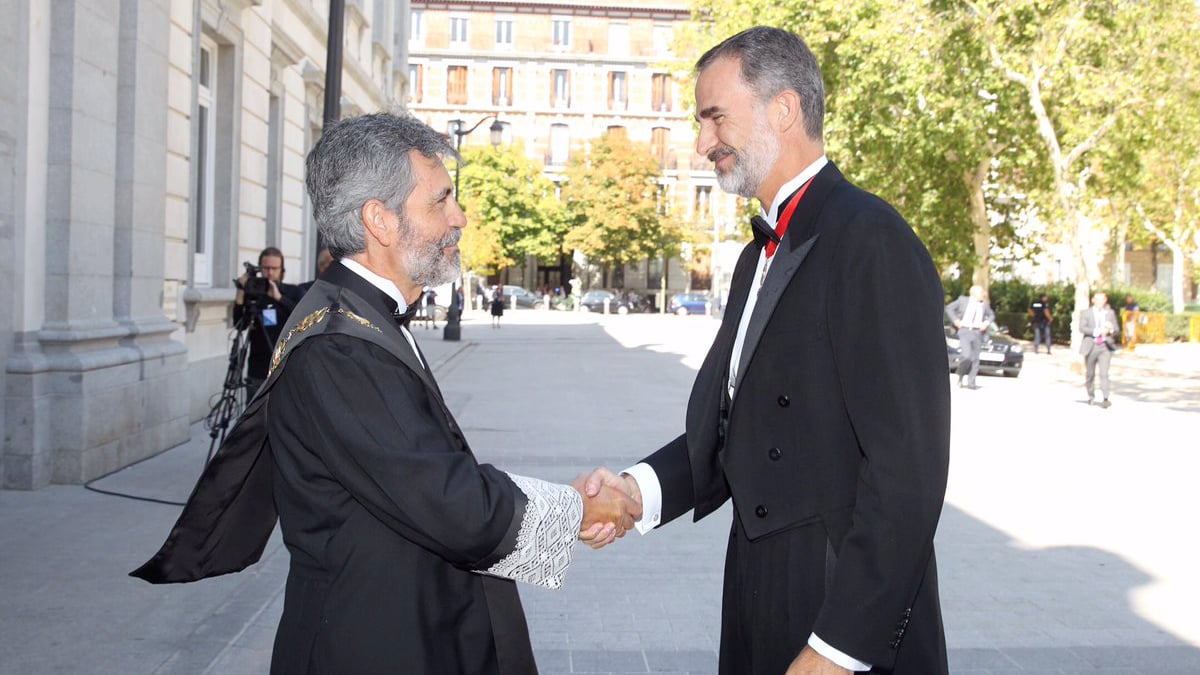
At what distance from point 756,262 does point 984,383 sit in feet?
71.8

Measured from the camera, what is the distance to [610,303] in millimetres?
64375

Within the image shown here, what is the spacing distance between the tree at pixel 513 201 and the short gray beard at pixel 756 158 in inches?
2484

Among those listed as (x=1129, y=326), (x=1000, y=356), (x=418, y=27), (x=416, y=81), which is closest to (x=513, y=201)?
(x=416, y=81)

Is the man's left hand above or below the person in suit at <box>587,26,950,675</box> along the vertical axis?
below

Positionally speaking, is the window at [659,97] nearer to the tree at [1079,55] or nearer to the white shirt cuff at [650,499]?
the tree at [1079,55]

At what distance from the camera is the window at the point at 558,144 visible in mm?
73938

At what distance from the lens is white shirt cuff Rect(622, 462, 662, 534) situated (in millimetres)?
3049

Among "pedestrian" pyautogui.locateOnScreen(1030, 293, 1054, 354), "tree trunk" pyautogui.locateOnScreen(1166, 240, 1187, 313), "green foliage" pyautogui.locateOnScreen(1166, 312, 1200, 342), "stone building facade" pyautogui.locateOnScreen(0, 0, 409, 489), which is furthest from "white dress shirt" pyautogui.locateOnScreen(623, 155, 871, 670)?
"tree trunk" pyautogui.locateOnScreen(1166, 240, 1187, 313)

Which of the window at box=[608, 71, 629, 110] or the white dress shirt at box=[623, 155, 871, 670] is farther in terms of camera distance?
the window at box=[608, 71, 629, 110]

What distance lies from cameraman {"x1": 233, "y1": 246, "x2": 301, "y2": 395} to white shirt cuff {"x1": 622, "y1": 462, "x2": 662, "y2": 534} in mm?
6171

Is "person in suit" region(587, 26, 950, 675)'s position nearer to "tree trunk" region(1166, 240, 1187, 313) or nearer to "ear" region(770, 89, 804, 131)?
"ear" region(770, 89, 804, 131)

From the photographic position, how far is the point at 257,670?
4.95 meters

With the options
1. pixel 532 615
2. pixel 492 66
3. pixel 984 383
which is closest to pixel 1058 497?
pixel 532 615

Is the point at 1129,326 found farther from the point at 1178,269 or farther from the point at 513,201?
the point at 513,201
